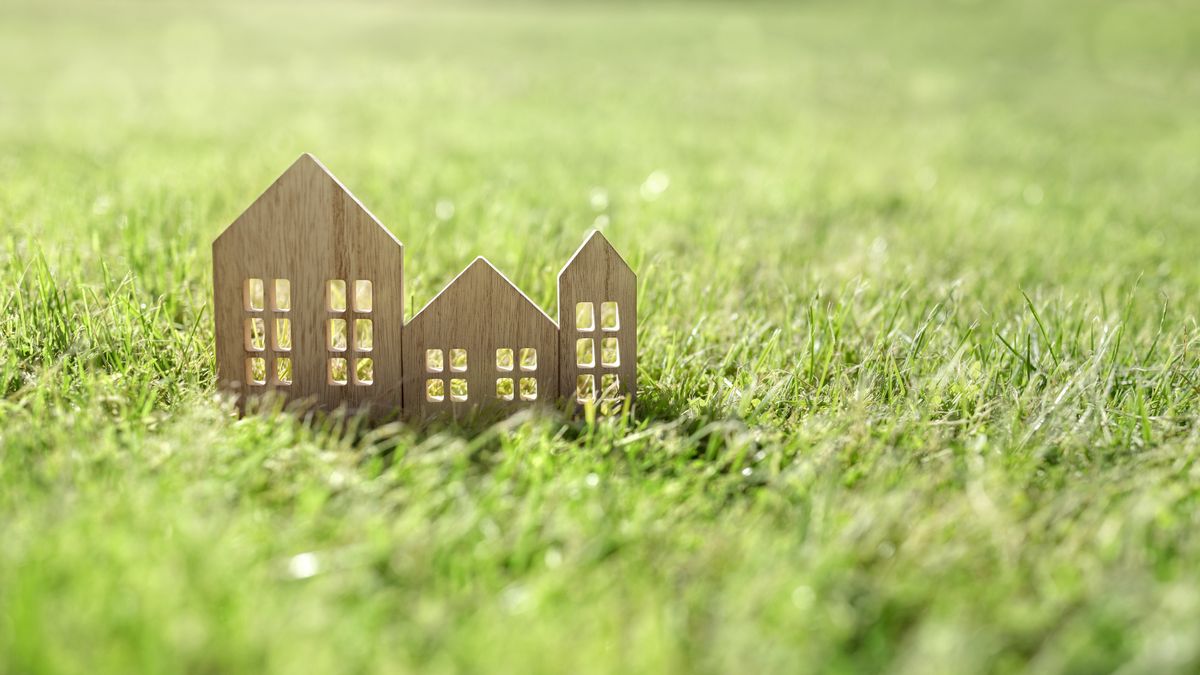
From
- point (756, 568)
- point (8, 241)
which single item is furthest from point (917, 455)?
point (8, 241)

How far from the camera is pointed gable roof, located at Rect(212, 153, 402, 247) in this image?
88.9 inches

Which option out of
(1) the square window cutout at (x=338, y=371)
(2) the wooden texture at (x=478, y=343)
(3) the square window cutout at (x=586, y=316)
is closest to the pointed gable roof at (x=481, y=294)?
(2) the wooden texture at (x=478, y=343)

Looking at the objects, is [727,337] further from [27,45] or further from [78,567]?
[27,45]

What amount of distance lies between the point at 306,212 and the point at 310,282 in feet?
0.51

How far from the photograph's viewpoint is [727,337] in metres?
2.91

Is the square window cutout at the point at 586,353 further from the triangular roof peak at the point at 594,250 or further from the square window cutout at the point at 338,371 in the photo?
the square window cutout at the point at 338,371

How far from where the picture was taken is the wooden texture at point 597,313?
2322 mm

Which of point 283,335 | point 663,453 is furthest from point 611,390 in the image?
point 283,335

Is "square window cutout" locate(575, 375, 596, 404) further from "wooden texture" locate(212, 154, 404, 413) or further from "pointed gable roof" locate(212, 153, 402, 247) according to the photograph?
"pointed gable roof" locate(212, 153, 402, 247)

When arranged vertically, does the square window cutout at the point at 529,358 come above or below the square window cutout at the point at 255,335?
below

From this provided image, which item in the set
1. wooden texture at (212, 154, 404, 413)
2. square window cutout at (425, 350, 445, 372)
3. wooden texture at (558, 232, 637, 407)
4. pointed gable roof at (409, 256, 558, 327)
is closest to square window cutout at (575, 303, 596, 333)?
wooden texture at (558, 232, 637, 407)

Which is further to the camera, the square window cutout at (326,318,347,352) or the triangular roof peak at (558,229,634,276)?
the square window cutout at (326,318,347,352)

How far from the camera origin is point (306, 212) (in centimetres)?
228

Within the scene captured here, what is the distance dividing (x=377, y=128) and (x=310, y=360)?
513 cm
